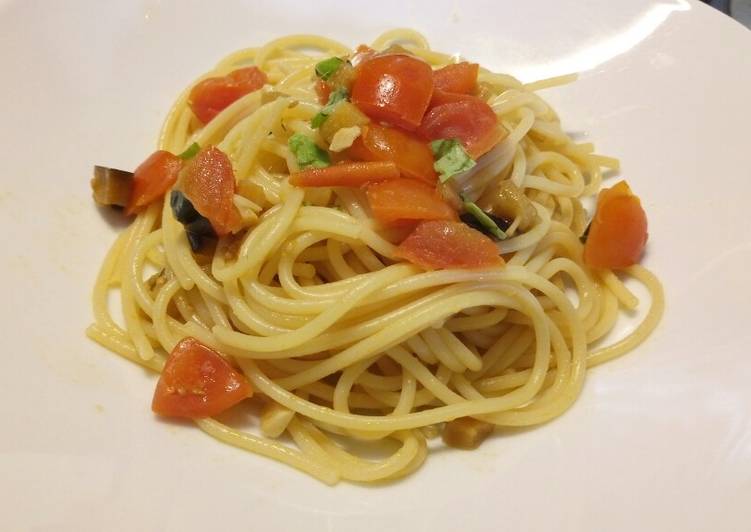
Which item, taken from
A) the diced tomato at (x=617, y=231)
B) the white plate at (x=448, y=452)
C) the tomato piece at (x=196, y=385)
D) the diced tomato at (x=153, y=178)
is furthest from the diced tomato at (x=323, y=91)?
the diced tomato at (x=617, y=231)

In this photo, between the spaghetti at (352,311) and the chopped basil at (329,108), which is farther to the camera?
the chopped basil at (329,108)

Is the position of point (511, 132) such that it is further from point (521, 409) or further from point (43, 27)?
point (43, 27)

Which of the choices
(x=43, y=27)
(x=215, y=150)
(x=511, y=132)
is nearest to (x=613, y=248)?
(x=511, y=132)

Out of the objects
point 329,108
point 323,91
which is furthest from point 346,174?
point 323,91

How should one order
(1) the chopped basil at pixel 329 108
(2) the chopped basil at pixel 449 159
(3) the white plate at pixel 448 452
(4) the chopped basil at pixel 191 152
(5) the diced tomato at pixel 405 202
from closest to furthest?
(3) the white plate at pixel 448 452 < (5) the diced tomato at pixel 405 202 < (2) the chopped basil at pixel 449 159 < (1) the chopped basil at pixel 329 108 < (4) the chopped basil at pixel 191 152

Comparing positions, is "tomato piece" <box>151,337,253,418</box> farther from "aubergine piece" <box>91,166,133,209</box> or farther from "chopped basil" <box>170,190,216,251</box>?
"aubergine piece" <box>91,166,133,209</box>

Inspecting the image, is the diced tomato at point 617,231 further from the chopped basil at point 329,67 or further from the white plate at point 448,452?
the chopped basil at point 329,67
